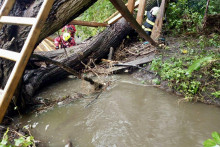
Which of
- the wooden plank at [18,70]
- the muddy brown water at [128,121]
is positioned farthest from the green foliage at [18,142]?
the muddy brown water at [128,121]

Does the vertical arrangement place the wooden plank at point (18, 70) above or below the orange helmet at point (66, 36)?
below

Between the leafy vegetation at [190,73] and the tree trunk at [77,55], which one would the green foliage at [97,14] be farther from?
the leafy vegetation at [190,73]

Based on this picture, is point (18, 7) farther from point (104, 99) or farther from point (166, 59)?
point (166, 59)

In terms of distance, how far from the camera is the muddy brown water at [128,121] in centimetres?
199

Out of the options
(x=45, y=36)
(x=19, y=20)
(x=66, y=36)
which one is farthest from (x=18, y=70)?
(x=66, y=36)

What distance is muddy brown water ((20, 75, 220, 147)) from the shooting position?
1.99m

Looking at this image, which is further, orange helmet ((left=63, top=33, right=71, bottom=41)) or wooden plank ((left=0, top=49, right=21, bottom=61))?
orange helmet ((left=63, top=33, right=71, bottom=41))

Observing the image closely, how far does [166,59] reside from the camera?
3527mm

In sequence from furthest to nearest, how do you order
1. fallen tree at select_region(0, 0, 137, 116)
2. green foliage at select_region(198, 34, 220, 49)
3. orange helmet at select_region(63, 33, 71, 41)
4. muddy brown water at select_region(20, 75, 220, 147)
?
orange helmet at select_region(63, 33, 71, 41) < green foliage at select_region(198, 34, 220, 49) < fallen tree at select_region(0, 0, 137, 116) < muddy brown water at select_region(20, 75, 220, 147)

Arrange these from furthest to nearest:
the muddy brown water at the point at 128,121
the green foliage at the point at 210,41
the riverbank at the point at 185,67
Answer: the green foliage at the point at 210,41
the riverbank at the point at 185,67
the muddy brown water at the point at 128,121

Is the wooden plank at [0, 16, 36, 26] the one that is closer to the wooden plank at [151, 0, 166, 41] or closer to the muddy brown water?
the muddy brown water

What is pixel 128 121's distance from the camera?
2303mm

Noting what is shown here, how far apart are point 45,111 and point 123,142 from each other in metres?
1.64

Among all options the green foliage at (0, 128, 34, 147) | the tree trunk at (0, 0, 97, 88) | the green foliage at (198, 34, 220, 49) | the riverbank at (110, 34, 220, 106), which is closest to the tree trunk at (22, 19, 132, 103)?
the riverbank at (110, 34, 220, 106)
